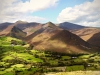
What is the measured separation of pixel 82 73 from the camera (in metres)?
74.9

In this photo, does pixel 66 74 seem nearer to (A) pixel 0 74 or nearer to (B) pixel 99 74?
(B) pixel 99 74

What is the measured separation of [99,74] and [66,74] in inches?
509

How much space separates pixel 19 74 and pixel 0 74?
21.8 m

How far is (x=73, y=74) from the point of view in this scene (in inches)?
2918

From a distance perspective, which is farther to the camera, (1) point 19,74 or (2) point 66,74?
(1) point 19,74

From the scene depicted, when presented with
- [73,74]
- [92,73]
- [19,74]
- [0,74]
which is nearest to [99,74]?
[92,73]

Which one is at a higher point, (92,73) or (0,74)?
(92,73)

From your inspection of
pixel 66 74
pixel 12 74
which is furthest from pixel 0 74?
pixel 66 74

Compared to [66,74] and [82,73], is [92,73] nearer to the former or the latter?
[82,73]

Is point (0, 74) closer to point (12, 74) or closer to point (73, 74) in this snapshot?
point (12, 74)

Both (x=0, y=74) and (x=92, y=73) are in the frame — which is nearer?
(x=92, y=73)

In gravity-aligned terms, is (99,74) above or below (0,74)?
above

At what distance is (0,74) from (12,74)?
41.7 feet

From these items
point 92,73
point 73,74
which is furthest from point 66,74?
point 92,73
